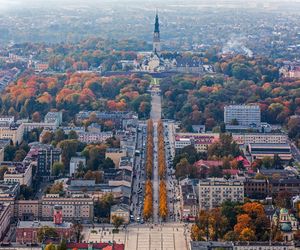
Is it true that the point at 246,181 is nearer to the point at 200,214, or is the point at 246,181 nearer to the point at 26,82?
the point at 200,214

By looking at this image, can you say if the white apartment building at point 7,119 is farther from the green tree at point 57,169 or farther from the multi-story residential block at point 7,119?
the green tree at point 57,169

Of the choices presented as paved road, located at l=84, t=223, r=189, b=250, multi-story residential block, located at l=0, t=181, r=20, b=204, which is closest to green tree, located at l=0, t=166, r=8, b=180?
multi-story residential block, located at l=0, t=181, r=20, b=204

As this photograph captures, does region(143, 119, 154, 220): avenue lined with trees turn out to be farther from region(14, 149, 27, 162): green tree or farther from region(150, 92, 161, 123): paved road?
region(14, 149, 27, 162): green tree

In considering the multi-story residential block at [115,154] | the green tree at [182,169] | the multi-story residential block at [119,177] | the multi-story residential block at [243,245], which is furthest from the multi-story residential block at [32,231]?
the multi-story residential block at [115,154]

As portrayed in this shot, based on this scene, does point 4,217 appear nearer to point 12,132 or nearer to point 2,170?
point 2,170

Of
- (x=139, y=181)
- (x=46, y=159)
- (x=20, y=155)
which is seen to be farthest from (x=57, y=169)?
(x=139, y=181)
